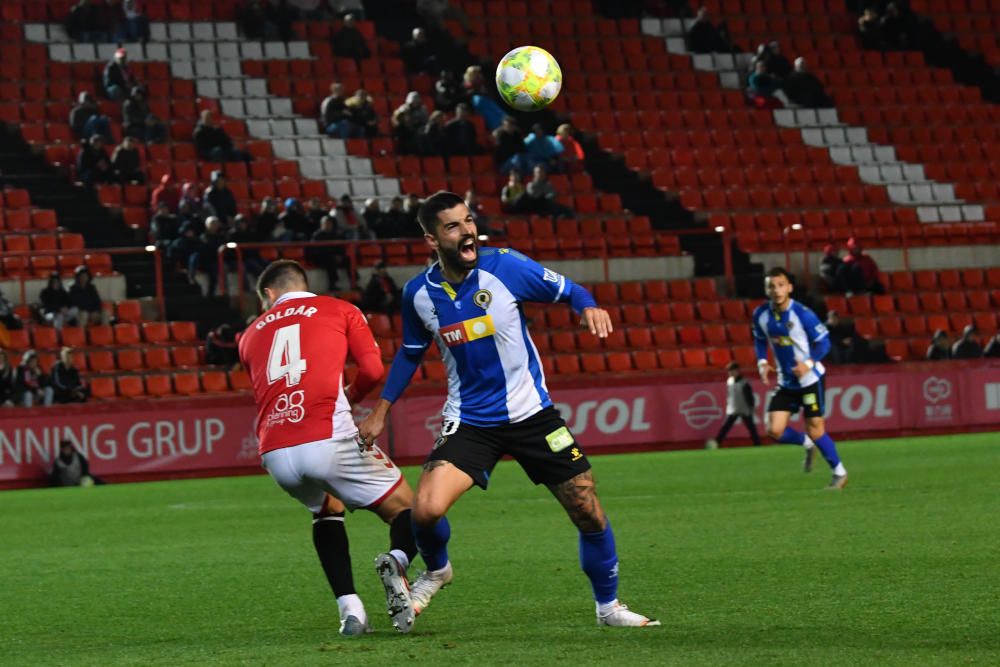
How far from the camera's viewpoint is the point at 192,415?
22.4 metres

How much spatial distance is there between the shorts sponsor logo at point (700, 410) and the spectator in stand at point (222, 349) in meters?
6.62

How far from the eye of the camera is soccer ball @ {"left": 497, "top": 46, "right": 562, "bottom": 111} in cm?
1079

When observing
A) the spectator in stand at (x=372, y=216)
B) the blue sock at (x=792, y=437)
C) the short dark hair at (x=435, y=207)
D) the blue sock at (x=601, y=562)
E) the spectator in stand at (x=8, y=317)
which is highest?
the spectator in stand at (x=372, y=216)

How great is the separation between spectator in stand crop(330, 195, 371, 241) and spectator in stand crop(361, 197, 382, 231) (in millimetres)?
100

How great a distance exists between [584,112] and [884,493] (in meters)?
18.4

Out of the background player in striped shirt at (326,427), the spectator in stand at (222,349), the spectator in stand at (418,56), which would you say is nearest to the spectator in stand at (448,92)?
the spectator in stand at (418,56)

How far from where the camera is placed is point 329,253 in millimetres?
26219

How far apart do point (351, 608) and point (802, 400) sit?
996cm

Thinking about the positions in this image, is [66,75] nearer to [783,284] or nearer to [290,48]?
[290,48]

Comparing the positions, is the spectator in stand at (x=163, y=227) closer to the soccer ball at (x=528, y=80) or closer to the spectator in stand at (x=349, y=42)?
the spectator in stand at (x=349, y=42)

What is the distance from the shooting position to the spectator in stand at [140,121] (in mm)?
28078

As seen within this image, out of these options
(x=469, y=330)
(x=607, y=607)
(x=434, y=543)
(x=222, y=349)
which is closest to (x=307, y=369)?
(x=469, y=330)

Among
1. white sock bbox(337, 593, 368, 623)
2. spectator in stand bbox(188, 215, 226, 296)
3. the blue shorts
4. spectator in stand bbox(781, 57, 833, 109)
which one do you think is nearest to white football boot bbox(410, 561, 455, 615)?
white sock bbox(337, 593, 368, 623)

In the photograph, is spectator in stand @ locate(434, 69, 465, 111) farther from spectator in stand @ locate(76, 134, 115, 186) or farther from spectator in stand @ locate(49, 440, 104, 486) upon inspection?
spectator in stand @ locate(49, 440, 104, 486)
